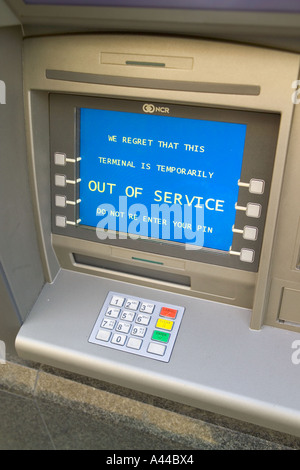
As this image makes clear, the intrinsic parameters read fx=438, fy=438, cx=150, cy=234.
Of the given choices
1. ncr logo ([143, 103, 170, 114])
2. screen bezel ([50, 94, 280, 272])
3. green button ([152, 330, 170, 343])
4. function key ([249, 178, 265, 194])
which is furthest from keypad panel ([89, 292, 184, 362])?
ncr logo ([143, 103, 170, 114])

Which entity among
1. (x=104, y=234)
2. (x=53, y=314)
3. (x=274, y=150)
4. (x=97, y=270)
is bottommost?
(x=53, y=314)

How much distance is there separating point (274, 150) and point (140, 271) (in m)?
0.55

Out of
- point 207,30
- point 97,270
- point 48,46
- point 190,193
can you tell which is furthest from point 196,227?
point 48,46

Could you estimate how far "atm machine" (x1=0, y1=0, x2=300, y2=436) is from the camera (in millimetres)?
1004

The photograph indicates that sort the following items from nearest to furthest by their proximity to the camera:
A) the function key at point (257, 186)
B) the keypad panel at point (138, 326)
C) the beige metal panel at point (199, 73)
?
1. the beige metal panel at point (199, 73)
2. the function key at point (257, 186)
3. the keypad panel at point (138, 326)

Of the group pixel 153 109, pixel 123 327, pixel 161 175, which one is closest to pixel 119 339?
pixel 123 327

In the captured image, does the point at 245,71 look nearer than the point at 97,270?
Yes

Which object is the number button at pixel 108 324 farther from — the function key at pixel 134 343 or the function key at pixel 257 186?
the function key at pixel 257 186

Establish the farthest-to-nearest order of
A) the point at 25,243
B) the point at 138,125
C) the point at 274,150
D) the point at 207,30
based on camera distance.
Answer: the point at 25,243
the point at 138,125
the point at 274,150
the point at 207,30

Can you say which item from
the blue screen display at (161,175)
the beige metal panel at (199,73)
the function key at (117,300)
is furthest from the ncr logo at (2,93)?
the function key at (117,300)

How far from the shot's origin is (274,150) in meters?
1.08

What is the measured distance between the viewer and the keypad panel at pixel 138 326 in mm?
1232

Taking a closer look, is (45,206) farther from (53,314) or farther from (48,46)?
(48,46)

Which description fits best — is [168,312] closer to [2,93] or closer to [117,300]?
[117,300]
